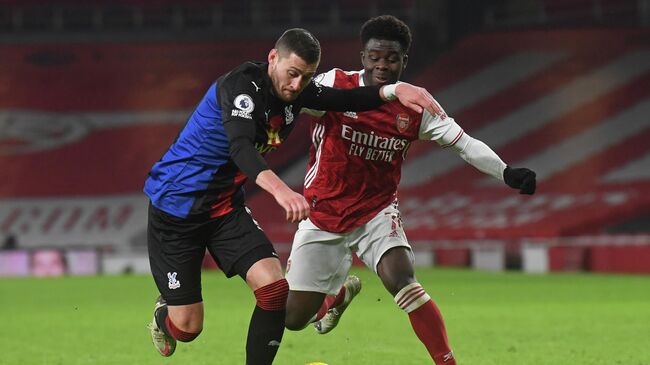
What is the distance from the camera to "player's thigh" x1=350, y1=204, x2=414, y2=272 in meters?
6.54

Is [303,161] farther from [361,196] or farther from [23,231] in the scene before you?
[361,196]

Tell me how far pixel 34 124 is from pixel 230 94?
26128 mm

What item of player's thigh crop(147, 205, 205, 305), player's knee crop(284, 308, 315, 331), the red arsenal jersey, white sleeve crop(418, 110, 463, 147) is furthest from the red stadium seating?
player's thigh crop(147, 205, 205, 305)

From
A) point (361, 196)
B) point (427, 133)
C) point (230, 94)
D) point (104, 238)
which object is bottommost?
point (104, 238)

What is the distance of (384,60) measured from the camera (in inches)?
254

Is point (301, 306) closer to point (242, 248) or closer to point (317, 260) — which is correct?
point (317, 260)

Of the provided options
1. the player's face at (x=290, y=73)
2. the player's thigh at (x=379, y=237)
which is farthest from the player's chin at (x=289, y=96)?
the player's thigh at (x=379, y=237)

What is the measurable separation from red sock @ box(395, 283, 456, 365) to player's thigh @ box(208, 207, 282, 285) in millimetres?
838

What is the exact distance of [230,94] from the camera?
5395 mm

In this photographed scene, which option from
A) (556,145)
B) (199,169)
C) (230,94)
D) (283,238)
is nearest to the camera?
(230,94)

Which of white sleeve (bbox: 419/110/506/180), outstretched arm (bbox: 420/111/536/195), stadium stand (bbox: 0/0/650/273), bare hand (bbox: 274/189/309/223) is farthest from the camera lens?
stadium stand (bbox: 0/0/650/273)

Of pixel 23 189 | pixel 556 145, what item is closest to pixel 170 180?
pixel 556 145

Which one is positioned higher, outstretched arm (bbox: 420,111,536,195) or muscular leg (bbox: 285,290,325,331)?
outstretched arm (bbox: 420,111,536,195)

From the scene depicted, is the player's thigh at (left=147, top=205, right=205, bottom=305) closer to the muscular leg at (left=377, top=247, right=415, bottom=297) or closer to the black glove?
the muscular leg at (left=377, top=247, right=415, bottom=297)
